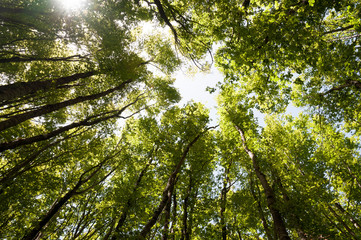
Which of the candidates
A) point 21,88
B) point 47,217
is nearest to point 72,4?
point 21,88

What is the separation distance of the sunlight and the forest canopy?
6.4 inches

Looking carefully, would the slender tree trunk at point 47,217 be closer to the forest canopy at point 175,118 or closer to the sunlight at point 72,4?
the forest canopy at point 175,118

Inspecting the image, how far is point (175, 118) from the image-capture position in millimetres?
13516

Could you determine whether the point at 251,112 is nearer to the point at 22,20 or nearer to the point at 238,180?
the point at 238,180

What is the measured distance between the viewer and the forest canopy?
20.9 ft

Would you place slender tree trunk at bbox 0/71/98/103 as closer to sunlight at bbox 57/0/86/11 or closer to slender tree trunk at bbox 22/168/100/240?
sunlight at bbox 57/0/86/11

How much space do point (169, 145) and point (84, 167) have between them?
7.57 metres

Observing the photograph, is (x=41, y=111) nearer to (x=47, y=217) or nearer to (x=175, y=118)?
(x=47, y=217)

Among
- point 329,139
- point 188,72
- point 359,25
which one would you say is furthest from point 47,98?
point 329,139

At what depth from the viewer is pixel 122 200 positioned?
8.81 m

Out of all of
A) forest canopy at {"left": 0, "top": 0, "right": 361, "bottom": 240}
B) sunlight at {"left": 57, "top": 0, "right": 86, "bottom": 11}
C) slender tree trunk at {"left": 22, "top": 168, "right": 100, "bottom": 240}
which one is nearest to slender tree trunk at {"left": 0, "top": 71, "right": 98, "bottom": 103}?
forest canopy at {"left": 0, "top": 0, "right": 361, "bottom": 240}

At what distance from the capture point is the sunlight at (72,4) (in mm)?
7828

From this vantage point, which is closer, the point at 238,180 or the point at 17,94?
the point at 17,94

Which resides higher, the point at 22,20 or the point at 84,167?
the point at 22,20
